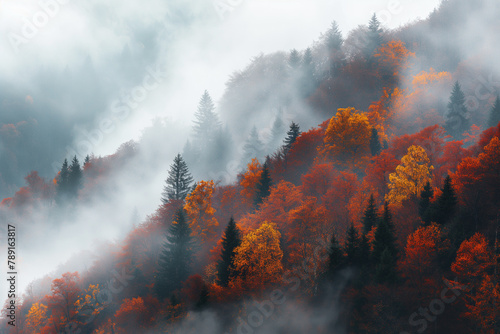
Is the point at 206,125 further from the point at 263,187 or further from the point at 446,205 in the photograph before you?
the point at 446,205

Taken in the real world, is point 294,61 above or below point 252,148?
above

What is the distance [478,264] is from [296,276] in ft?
59.6

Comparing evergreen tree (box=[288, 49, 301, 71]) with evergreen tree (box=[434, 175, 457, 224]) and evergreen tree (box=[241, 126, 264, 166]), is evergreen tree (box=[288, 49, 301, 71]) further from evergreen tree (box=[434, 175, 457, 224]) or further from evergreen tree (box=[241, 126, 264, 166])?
evergreen tree (box=[434, 175, 457, 224])

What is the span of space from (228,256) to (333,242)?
12904mm

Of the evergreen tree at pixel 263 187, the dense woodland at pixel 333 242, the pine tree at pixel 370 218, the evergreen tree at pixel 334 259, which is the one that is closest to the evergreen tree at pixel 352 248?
the dense woodland at pixel 333 242

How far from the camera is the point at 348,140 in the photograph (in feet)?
200

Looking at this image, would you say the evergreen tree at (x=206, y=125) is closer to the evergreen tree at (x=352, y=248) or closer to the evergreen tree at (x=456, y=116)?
the evergreen tree at (x=456, y=116)

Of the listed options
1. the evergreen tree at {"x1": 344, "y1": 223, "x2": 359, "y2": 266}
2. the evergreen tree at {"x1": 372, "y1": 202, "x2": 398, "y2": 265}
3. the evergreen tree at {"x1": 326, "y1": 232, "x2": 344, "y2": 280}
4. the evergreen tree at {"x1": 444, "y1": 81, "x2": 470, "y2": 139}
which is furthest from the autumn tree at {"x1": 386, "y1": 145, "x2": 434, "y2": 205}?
the evergreen tree at {"x1": 444, "y1": 81, "x2": 470, "y2": 139}

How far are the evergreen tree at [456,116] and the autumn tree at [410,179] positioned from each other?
3842 cm

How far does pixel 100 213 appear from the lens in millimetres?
109312

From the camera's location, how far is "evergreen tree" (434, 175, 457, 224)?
39.6m

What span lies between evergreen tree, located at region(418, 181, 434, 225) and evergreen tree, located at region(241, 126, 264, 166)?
2276 inches

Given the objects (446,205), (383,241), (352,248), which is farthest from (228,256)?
(446,205)

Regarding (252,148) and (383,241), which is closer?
(383,241)
